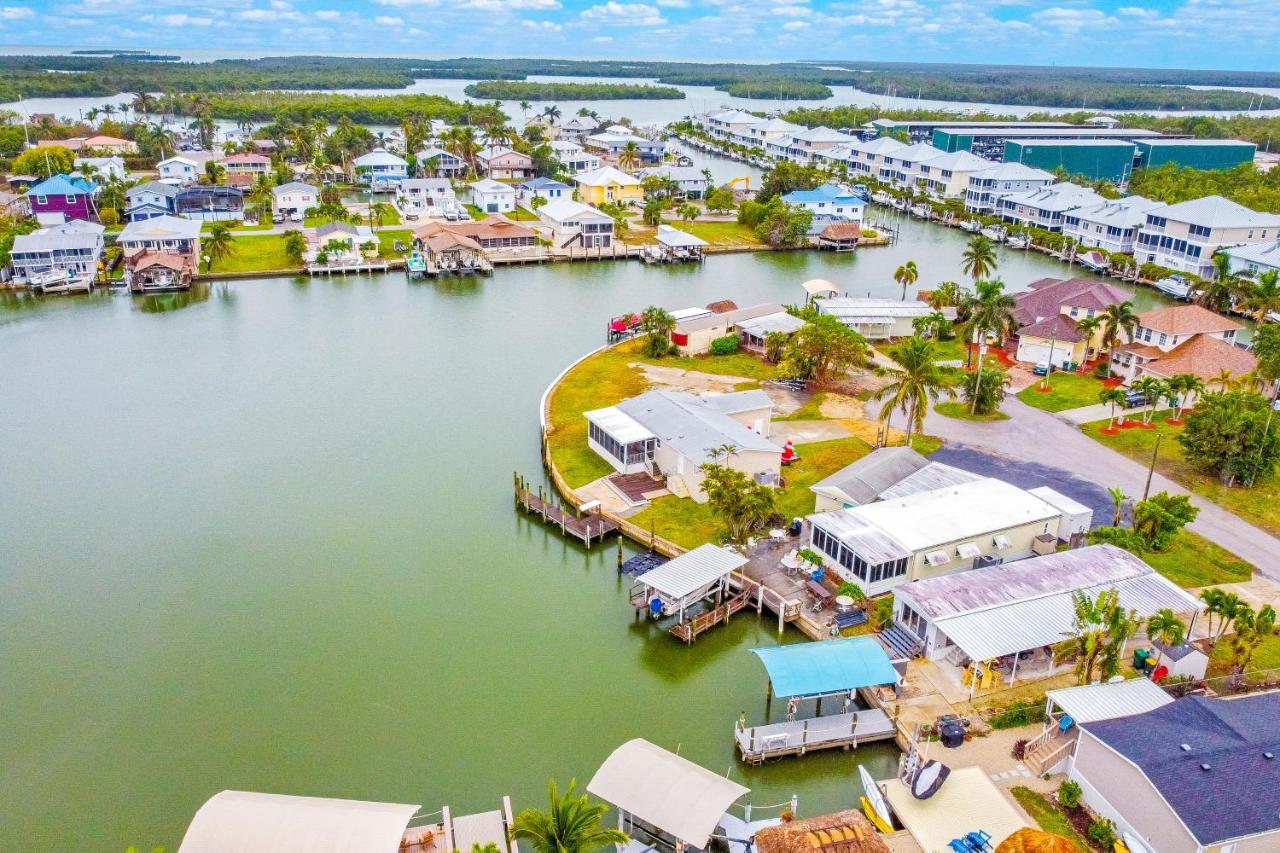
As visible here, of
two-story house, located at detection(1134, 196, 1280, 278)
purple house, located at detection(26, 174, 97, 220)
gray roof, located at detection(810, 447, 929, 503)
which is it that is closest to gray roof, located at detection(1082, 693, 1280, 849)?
gray roof, located at detection(810, 447, 929, 503)

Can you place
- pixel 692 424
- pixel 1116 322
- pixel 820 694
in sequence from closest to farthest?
1. pixel 820 694
2. pixel 692 424
3. pixel 1116 322

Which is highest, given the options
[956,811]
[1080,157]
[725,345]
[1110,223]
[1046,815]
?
[1080,157]

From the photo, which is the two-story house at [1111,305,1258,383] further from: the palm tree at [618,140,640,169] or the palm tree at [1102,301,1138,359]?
the palm tree at [618,140,640,169]

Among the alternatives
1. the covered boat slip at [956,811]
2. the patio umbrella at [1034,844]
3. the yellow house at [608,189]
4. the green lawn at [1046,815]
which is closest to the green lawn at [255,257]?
the yellow house at [608,189]

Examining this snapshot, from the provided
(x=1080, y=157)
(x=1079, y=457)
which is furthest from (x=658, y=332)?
(x=1080, y=157)

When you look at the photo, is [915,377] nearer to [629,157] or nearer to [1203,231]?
[1203,231]

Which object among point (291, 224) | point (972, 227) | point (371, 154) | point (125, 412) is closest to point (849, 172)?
point (972, 227)

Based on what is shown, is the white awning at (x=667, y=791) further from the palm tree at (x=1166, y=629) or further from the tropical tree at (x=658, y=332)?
the tropical tree at (x=658, y=332)
